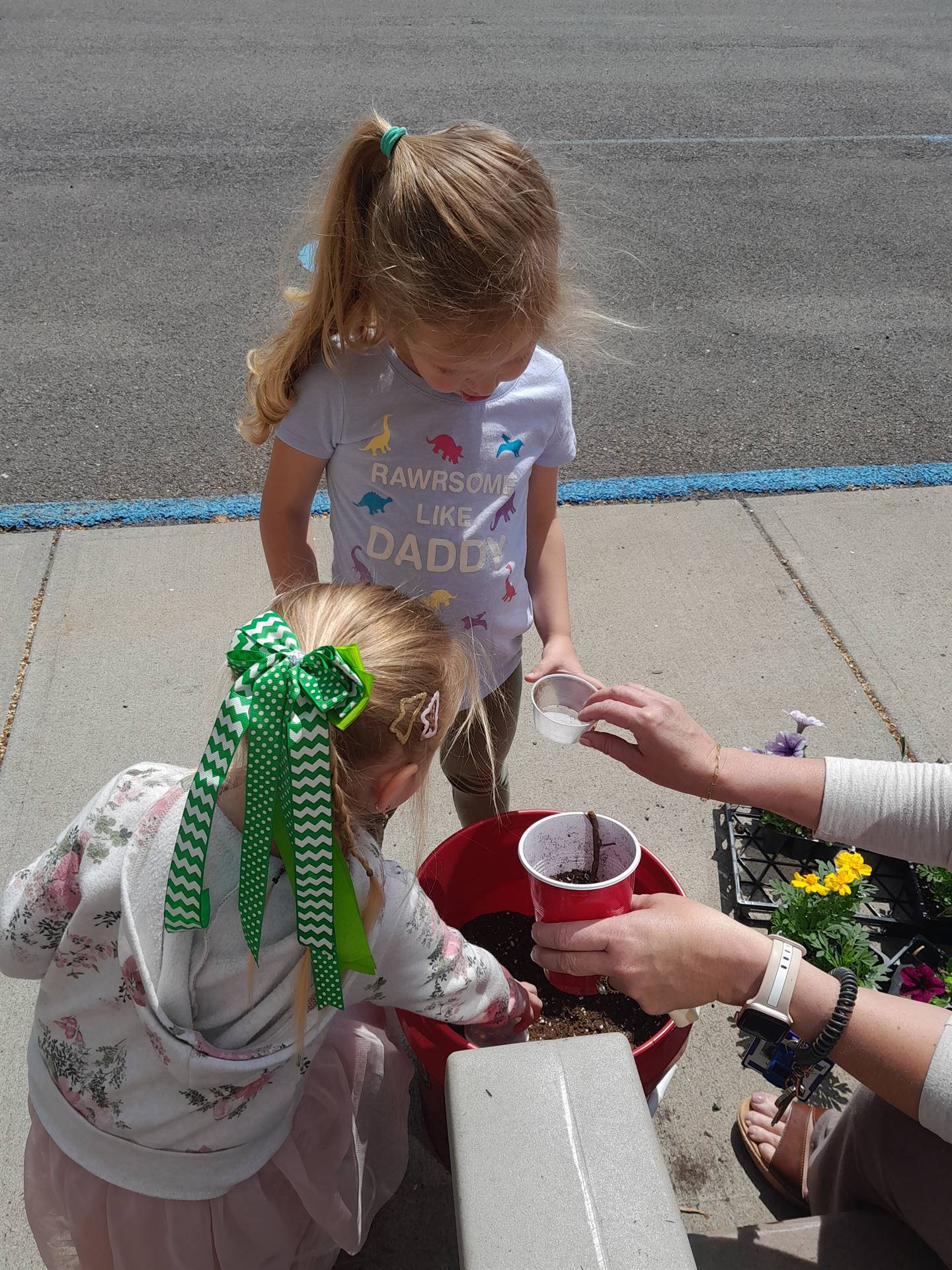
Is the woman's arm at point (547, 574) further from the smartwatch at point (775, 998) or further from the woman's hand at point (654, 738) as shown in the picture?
the smartwatch at point (775, 998)

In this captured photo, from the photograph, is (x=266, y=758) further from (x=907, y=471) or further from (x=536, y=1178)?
(x=907, y=471)

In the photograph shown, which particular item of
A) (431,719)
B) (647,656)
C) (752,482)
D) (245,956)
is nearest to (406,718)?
(431,719)

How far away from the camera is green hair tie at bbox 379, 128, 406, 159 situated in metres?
1.67

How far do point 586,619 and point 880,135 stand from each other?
6269 mm

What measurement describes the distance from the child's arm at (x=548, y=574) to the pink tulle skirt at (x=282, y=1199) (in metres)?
0.80

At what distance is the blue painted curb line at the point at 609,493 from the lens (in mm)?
3684

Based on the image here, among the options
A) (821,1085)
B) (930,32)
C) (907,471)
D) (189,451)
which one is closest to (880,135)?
(930,32)

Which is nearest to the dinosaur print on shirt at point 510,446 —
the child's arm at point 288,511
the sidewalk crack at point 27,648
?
the child's arm at point 288,511

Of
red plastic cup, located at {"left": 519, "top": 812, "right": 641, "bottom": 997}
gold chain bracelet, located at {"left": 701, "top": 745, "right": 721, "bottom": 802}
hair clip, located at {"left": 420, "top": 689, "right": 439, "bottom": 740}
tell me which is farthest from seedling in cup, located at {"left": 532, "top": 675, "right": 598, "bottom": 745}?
hair clip, located at {"left": 420, "top": 689, "right": 439, "bottom": 740}

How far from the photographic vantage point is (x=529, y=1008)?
180 centimetres

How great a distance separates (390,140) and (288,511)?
0.70 meters

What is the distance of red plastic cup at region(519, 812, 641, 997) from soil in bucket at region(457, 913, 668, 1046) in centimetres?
11

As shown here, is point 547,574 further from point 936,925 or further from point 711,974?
point 936,925

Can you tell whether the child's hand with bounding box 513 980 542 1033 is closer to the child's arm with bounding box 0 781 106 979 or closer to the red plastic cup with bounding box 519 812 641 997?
the red plastic cup with bounding box 519 812 641 997
